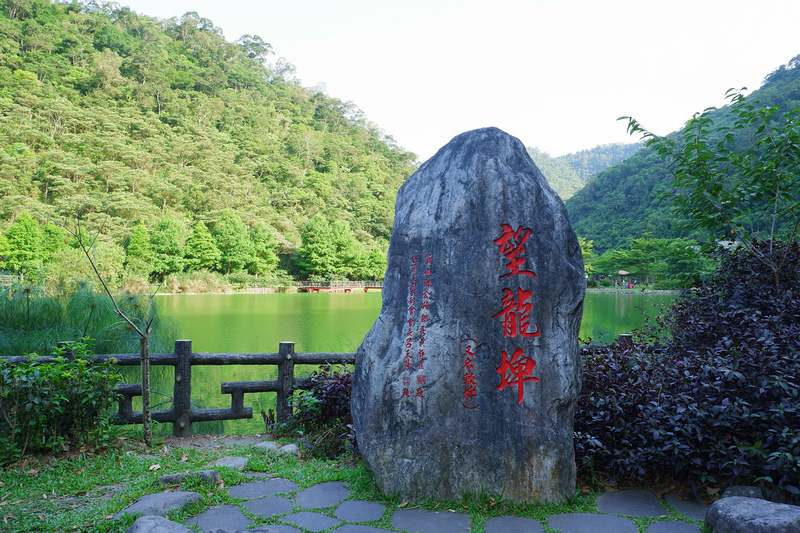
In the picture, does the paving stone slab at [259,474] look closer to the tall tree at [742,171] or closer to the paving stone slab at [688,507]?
the paving stone slab at [688,507]

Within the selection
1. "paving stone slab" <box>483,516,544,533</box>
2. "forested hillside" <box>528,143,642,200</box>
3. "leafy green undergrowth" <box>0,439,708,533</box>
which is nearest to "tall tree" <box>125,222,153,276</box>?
"leafy green undergrowth" <box>0,439,708,533</box>

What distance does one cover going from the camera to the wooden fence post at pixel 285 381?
3805mm

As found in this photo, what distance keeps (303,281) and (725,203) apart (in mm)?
27324

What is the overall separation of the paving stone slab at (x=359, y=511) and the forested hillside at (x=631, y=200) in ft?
82.5

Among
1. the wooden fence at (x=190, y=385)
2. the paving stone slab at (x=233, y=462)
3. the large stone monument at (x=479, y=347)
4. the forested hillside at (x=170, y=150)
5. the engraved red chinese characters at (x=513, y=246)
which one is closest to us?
the large stone monument at (x=479, y=347)

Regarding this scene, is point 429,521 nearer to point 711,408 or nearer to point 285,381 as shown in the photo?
point 711,408

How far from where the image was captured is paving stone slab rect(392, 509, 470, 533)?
204 centimetres

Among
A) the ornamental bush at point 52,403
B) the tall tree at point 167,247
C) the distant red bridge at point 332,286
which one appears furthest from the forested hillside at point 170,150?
the ornamental bush at point 52,403

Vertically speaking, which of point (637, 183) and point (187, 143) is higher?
point (187, 143)

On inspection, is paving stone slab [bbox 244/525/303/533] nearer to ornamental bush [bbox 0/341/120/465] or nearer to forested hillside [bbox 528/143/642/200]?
ornamental bush [bbox 0/341/120/465]

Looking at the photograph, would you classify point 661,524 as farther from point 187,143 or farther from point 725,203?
point 187,143

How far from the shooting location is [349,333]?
1132 cm

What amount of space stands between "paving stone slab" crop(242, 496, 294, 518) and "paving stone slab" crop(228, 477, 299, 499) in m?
0.06

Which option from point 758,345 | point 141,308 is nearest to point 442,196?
point 758,345
